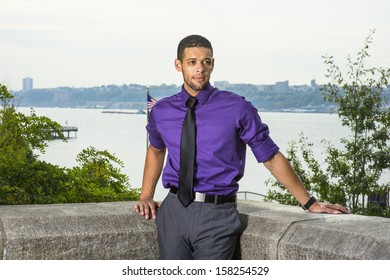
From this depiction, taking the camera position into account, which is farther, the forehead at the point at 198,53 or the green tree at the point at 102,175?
the green tree at the point at 102,175

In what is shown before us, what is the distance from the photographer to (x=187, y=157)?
3.33 m

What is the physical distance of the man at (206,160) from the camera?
129 inches

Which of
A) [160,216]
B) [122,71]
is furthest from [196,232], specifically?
[122,71]

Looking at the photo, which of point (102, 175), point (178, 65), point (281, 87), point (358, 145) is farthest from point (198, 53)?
point (281, 87)

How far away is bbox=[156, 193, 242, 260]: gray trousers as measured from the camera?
3287mm

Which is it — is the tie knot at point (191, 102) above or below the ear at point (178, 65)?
below

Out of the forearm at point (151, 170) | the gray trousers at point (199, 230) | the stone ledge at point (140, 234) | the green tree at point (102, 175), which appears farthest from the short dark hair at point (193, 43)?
the green tree at point (102, 175)

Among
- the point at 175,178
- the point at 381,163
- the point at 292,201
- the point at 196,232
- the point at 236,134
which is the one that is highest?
the point at 236,134

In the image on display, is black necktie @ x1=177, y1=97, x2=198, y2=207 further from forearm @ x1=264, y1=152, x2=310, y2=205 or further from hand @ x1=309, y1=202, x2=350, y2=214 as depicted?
hand @ x1=309, y1=202, x2=350, y2=214

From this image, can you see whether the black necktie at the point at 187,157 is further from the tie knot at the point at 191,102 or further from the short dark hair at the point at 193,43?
the short dark hair at the point at 193,43

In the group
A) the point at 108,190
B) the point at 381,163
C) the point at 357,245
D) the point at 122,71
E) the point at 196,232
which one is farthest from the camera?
the point at 122,71

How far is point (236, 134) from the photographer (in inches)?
130

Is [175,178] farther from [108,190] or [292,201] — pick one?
[292,201]

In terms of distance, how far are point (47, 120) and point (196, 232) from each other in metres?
2.97
